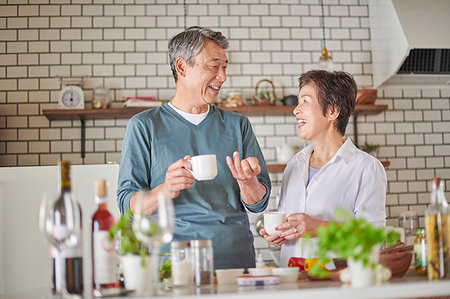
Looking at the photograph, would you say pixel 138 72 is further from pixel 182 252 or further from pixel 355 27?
pixel 182 252

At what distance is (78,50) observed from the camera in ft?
16.1

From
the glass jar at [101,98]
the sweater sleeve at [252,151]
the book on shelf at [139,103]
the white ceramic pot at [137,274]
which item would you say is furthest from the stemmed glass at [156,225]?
the glass jar at [101,98]

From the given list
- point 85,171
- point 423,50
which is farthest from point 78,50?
point 423,50

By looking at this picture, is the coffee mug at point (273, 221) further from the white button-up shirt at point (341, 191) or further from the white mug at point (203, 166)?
the white mug at point (203, 166)

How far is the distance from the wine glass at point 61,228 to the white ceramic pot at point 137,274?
5.8 inches

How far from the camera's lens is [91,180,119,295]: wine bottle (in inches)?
60.4

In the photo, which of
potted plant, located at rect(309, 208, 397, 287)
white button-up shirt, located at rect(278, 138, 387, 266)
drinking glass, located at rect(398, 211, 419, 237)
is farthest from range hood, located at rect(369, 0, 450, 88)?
potted plant, located at rect(309, 208, 397, 287)

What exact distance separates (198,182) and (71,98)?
2516mm

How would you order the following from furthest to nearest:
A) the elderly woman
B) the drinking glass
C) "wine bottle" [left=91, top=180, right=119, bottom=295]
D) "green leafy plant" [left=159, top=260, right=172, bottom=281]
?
the drinking glass < the elderly woman < "green leafy plant" [left=159, top=260, right=172, bottom=281] < "wine bottle" [left=91, top=180, right=119, bottom=295]

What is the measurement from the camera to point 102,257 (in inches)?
60.5

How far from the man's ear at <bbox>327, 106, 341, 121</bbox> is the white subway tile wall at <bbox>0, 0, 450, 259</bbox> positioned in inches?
83.8

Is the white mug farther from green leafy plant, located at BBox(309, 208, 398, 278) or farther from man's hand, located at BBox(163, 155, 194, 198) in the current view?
green leafy plant, located at BBox(309, 208, 398, 278)

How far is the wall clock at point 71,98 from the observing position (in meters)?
4.66

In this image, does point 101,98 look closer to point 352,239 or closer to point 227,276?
point 227,276
